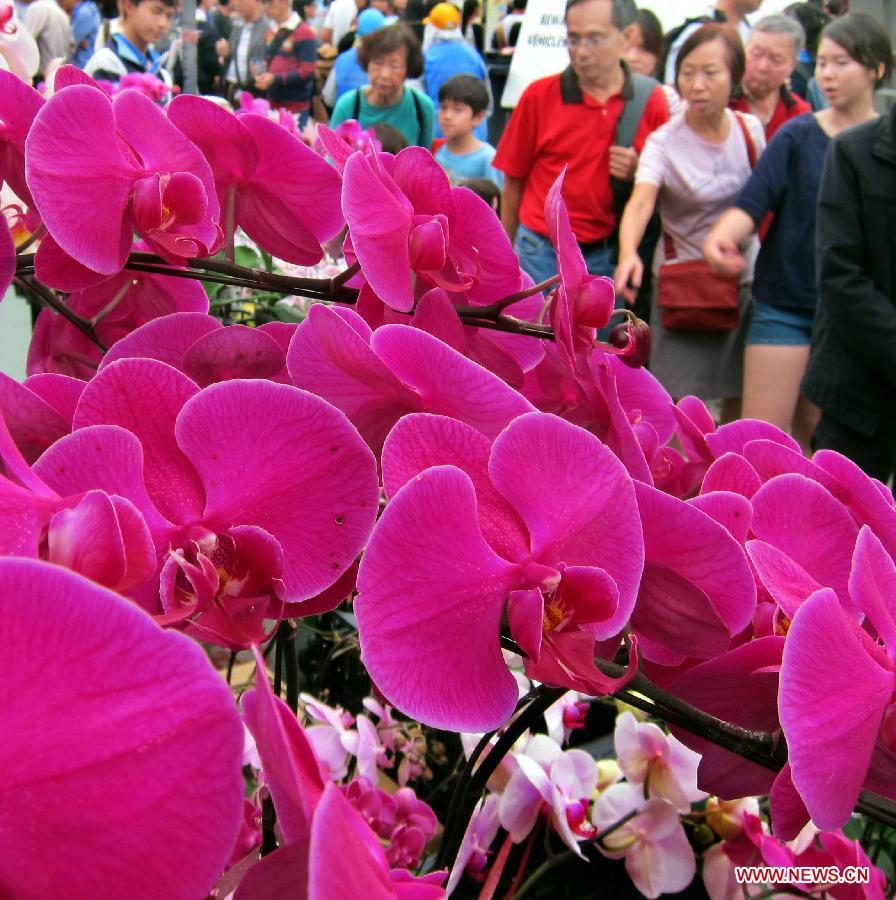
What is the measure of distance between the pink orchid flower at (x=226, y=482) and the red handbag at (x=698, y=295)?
1.96m

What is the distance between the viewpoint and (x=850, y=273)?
5.61 ft

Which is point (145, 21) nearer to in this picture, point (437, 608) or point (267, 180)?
point (267, 180)

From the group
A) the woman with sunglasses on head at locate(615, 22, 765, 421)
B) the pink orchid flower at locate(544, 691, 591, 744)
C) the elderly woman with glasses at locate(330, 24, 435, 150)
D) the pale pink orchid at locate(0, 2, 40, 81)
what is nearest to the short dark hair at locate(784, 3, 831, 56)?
the elderly woman with glasses at locate(330, 24, 435, 150)

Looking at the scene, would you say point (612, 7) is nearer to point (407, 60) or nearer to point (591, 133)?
point (591, 133)

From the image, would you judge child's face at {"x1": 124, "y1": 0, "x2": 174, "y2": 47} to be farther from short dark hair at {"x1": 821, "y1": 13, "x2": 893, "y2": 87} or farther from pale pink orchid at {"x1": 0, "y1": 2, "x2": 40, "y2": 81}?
pale pink orchid at {"x1": 0, "y1": 2, "x2": 40, "y2": 81}

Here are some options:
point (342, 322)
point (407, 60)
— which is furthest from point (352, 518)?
point (407, 60)

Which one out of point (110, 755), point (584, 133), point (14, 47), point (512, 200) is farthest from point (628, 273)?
point (110, 755)

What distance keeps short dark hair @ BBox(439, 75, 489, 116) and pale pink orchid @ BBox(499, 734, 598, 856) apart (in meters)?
2.43

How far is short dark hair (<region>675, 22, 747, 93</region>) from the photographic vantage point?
6.86ft

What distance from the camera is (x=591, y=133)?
7.40ft

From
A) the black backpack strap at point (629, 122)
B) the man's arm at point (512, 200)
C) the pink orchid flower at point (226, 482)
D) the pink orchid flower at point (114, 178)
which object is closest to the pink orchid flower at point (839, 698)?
the pink orchid flower at point (226, 482)

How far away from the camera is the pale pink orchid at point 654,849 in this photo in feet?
1.82

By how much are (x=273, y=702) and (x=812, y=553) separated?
0.65ft

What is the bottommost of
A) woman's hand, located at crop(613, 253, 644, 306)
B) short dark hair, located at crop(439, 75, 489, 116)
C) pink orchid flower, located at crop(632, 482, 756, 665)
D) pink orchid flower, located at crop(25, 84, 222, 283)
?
woman's hand, located at crop(613, 253, 644, 306)
